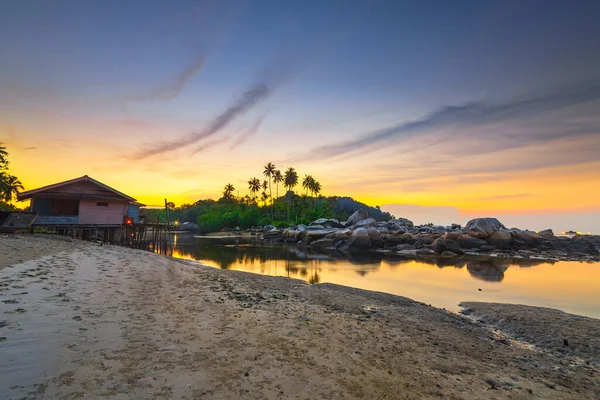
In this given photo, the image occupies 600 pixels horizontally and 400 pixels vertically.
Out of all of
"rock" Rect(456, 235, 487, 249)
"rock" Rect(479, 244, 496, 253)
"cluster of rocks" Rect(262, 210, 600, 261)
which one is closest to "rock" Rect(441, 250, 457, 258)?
"cluster of rocks" Rect(262, 210, 600, 261)

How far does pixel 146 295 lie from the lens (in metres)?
8.53

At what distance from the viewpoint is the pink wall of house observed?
2630 cm

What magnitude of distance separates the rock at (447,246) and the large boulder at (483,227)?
527 cm

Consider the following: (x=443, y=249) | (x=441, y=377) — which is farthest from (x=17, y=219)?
(x=443, y=249)

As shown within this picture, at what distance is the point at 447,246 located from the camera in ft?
124

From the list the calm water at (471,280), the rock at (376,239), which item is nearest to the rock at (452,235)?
the calm water at (471,280)

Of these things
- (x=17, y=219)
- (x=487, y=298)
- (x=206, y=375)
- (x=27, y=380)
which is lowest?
(x=487, y=298)

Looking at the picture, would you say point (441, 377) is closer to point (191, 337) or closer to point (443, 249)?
point (191, 337)

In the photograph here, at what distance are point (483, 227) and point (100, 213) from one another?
47.8m

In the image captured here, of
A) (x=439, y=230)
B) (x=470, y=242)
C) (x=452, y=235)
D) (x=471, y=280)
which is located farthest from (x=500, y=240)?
(x=471, y=280)

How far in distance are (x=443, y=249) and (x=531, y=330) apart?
3099 cm

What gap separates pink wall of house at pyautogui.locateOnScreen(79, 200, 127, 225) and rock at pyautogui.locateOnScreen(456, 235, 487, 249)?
4258 centimetres

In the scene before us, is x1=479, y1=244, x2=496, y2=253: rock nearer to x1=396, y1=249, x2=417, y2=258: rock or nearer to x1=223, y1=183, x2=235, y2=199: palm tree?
x1=396, y1=249, x2=417, y2=258: rock

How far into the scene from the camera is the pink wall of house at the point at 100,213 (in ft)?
86.3
